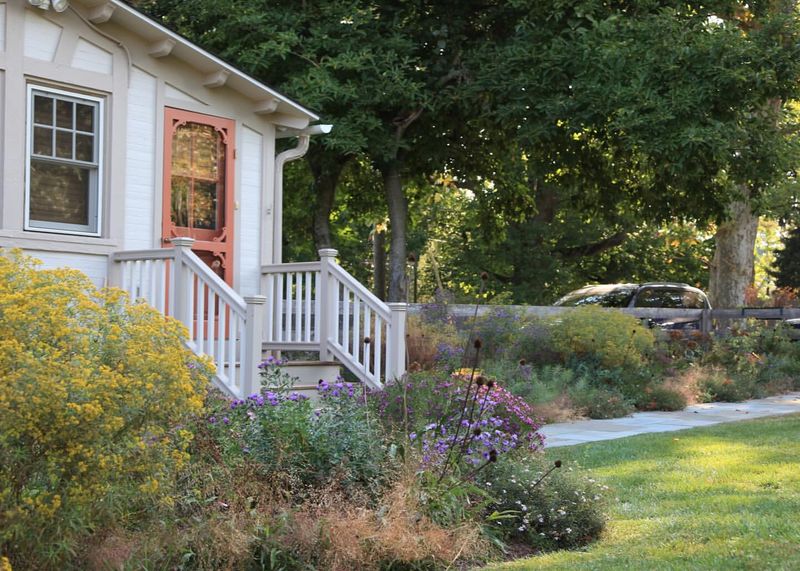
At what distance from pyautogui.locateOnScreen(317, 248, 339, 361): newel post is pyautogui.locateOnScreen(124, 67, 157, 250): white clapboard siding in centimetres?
176

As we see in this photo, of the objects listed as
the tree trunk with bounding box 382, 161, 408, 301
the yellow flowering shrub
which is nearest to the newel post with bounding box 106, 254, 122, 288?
the yellow flowering shrub

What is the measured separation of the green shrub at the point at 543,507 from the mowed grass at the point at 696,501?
172 mm

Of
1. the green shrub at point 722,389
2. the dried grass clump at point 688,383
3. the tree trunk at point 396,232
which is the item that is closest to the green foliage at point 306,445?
the dried grass clump at point 688,383

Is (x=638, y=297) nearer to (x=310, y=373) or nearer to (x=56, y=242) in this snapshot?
(x=310, y=373)

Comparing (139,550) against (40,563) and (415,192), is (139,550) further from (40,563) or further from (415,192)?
(415,192)

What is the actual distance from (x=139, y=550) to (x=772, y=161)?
46.3ft

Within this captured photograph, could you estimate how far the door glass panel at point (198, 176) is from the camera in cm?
1074

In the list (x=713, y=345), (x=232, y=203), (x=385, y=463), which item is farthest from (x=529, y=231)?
(x=385, y=463)

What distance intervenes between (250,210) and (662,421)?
5428 mm

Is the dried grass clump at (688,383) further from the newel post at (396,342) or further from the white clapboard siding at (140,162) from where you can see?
the white clapboard siding at (140,162)

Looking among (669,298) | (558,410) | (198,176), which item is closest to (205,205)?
(198,176)

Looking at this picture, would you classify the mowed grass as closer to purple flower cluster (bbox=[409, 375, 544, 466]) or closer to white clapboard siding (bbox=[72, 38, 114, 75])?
purple flower cluster (bbox=[409, 375, 544, 466])

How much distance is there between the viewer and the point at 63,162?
981cm

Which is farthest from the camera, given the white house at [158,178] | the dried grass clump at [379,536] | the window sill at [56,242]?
the white house at [158,178]
